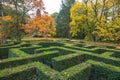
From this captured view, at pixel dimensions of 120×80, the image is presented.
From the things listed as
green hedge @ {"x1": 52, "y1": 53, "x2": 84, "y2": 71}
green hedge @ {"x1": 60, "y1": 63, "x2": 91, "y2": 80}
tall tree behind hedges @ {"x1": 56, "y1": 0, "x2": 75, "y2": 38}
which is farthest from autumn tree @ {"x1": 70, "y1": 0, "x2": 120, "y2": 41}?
tall tree behind hedges @ {"x1": 56, "y1": 0, "x2": 75, "y2": 38}

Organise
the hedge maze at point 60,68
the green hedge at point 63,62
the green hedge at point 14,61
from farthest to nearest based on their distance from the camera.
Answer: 1. the green hedge at point 63,62
2. the green hedge at point 14,61
3. the hedge maze at point 60,68

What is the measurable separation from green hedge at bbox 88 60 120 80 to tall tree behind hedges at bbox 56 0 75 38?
3413cm

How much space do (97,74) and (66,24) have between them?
34586 mm

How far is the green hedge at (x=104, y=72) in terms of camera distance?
627 cm

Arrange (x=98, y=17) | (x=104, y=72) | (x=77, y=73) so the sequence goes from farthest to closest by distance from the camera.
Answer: (x=98, y=17), (x=104, y=72), (x=77, y=73)

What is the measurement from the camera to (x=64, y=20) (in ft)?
137

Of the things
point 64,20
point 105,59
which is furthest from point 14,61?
point 64,20

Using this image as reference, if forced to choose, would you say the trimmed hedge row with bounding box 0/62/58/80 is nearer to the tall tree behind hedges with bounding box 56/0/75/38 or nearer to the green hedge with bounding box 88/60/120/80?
the green hedge with bounding box 88/60/120/80

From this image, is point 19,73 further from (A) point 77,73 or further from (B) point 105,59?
(B) point 105,59

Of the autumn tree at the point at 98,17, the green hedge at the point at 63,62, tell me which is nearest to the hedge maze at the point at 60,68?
the green hedge at the point at 63,62

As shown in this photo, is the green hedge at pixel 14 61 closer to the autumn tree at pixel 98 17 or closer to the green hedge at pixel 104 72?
the green hedge at pixel 104 72

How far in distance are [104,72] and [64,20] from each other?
119ft

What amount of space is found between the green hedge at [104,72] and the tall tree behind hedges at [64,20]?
112 ft

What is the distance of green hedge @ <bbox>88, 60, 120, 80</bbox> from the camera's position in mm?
6266
